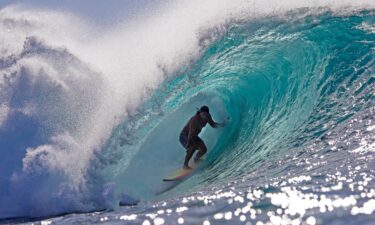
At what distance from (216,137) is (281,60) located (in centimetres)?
246

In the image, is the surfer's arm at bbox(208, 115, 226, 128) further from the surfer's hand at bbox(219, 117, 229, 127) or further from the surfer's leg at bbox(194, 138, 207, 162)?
the surfer's leg at bbox(194, 138, 207, 162)

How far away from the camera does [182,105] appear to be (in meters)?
12.9

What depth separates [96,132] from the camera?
39.1 ft

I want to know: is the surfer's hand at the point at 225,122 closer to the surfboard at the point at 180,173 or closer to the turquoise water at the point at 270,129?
the turquoise water at the point at 270,129

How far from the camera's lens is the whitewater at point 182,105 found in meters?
9.14

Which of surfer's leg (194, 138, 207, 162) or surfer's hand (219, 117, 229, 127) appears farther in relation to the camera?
surfer's hand (219, 117, 229, 127)

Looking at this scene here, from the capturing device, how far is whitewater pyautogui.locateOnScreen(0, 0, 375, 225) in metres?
9.14

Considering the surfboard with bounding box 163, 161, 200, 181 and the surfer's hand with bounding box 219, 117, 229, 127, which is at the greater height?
the surfer's hand with bounding box 219, 117, 229, 127

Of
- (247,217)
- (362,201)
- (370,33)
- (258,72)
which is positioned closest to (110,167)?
(258,72)

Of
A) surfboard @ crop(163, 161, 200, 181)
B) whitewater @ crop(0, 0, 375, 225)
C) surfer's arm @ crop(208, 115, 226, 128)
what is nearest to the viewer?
whitewater @ crop(0, 0, 375, 225)

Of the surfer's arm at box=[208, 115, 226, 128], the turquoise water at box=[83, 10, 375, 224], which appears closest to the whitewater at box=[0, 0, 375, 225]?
the turquoise water at box=[83, 10, 375, 224]

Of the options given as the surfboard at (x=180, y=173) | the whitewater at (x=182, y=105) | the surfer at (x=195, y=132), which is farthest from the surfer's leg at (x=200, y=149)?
the whitewater at (x=182, y=105)

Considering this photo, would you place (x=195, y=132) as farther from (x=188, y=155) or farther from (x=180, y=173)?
(x=180, y=173)

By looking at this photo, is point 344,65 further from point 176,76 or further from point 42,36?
point 42,36
